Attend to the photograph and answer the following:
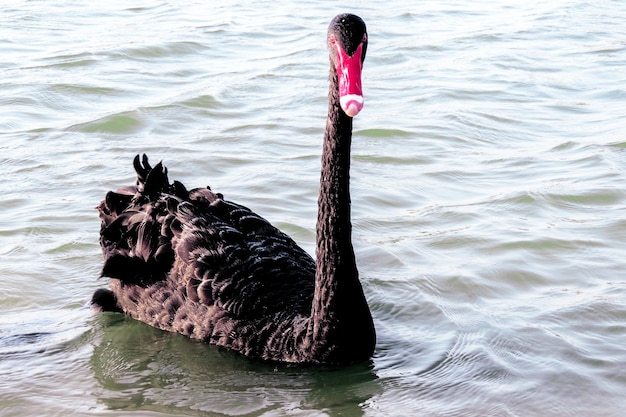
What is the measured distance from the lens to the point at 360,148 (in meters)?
7.70

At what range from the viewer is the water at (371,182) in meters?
4.46

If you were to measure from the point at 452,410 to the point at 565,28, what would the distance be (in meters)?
7.92

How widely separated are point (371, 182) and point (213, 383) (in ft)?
9.33

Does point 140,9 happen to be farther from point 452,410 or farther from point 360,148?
point 452,410

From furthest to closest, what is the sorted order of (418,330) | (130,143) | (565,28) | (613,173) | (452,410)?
1. (565,28)
2. (130,143)
3. (613,173)
4. (418,330)
5. (452,410)

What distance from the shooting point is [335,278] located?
444 cm

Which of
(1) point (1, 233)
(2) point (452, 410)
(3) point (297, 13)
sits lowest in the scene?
(2) point (452, 410)

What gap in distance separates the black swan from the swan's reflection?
0.22 feet

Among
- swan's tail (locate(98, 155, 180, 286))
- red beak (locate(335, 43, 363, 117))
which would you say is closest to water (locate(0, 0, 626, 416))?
swan's tail (locate(98, 155, 180, 286))

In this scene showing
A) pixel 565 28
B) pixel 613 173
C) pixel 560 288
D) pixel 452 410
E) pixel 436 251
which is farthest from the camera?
pixel 565 28

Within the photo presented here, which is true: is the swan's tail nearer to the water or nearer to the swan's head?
the water

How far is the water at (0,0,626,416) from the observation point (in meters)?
4.46

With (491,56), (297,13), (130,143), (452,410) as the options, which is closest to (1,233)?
(130,143)

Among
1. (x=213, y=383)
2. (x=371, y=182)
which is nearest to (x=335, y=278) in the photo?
(x=213, y=383)
